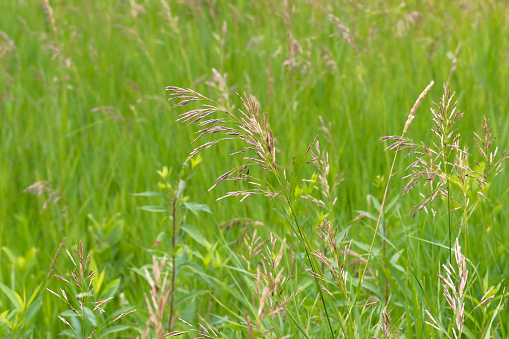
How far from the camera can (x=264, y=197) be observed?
7.35 ft

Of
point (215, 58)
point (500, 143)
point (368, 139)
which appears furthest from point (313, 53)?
point (500, 143)

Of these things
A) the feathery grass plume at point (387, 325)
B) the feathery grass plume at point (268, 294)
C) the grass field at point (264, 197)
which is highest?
the feathery grass plume at point (268, 294)

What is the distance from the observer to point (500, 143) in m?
2.49

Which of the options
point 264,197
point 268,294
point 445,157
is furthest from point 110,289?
point 445,157

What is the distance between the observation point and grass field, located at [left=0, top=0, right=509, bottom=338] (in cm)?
135

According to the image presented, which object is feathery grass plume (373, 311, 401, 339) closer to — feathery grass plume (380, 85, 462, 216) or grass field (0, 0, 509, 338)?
grass field (0, 0, 509, 338)

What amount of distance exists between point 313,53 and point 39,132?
7.07 ft

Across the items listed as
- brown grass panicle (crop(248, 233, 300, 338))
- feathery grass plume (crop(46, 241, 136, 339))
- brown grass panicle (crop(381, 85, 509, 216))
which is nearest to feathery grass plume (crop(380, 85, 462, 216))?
brown grass panicle (crop(381, 85, 509, 216))

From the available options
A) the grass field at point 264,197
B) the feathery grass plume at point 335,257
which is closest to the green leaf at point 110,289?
the grass field at point 264,197

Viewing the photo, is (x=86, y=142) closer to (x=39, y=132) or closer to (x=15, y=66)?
(x=39, y=132)

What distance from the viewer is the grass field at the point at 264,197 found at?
135 cm

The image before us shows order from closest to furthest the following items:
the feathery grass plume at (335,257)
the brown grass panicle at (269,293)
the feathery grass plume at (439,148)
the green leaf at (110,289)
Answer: the brown grass panicle at (269,293) → the feathery grass plume at (335,257) → the feathery grass plume at (439,148) → the green leaf at (110,289)

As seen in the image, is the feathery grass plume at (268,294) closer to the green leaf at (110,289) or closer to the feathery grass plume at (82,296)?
the feathery grass plume at (82,296)

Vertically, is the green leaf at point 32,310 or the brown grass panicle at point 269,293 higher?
the brown grass panicle at point 269,293
